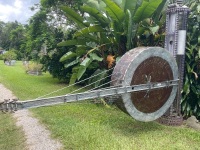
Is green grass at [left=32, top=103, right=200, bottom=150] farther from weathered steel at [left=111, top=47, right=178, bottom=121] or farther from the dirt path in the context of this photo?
weathered steel at [left=111, top=47, right=178, bottom=121]

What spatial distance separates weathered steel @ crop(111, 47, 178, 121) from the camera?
4379 millimetres

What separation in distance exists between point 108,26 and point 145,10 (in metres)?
1.42

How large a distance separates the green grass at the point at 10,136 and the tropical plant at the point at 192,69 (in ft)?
11.4

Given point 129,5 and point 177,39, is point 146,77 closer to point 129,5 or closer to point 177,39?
point 177,39

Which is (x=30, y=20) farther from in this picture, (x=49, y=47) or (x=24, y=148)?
(x=24, y=148)

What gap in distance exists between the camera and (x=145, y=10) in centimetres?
553

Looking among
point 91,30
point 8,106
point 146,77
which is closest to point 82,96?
point 8,106

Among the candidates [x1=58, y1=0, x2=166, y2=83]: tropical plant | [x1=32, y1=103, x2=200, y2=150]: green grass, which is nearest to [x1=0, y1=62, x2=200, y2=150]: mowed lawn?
[x1=32, y1=103, x2=200, y2=150]: green grass

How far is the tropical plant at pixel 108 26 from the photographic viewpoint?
5.60 m

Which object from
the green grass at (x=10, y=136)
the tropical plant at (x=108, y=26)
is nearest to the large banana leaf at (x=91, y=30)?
the tropical plant at (x=108, y=26)

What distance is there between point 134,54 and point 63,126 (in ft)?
6.60

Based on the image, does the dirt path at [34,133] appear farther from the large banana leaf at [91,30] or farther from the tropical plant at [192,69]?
the tropical plant at [192,69]

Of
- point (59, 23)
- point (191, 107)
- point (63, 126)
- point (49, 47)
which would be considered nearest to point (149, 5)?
point (191, 107)

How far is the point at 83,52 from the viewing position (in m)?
7.17
